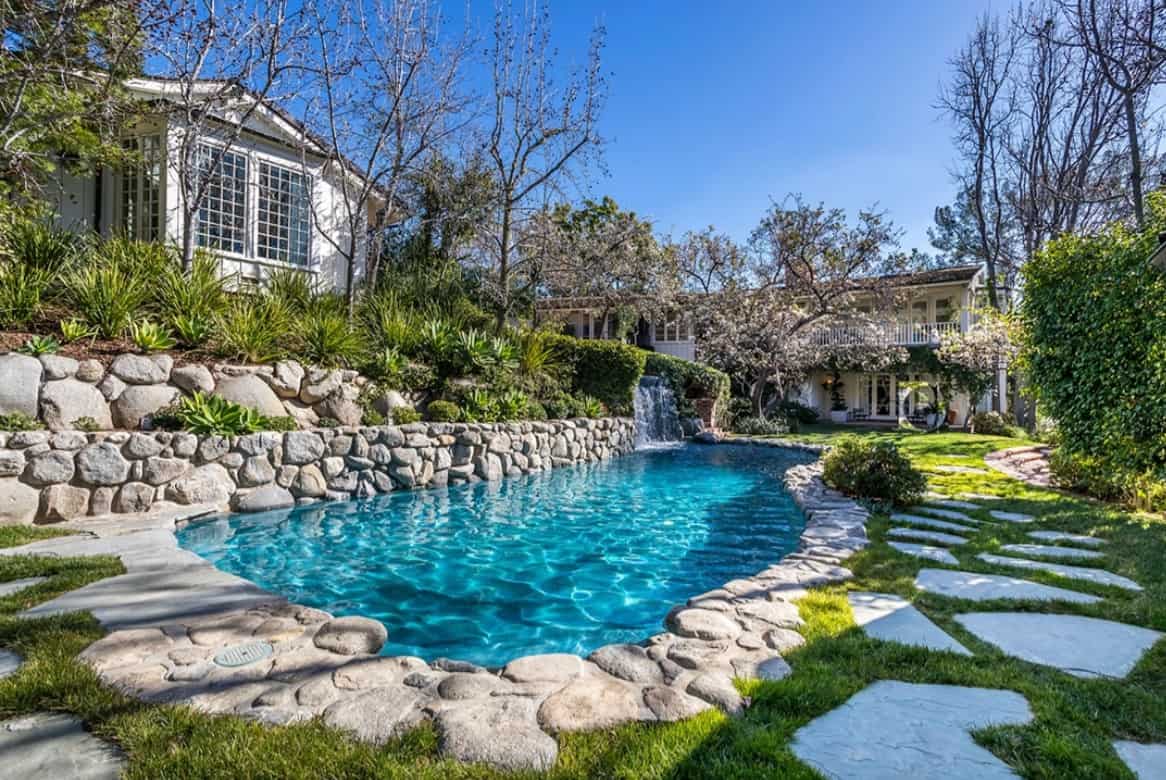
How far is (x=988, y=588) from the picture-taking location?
3.51 meters

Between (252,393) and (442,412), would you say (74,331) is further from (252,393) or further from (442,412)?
(442,412)

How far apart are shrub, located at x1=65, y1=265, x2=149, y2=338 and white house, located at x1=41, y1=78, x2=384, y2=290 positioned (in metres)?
3.09

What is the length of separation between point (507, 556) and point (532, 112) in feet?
36.7

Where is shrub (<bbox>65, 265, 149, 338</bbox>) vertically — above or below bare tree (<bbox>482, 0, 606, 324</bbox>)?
below

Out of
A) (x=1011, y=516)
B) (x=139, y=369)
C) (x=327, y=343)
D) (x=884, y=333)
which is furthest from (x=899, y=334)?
(x=139, y=369)

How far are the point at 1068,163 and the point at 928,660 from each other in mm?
19143

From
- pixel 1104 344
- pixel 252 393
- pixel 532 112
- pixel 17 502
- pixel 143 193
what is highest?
pixel 532 112

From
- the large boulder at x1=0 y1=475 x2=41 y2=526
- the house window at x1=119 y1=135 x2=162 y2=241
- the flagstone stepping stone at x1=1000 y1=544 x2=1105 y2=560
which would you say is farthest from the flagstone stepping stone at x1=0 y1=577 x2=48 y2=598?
the house window at x1=119 y1=135 x2=162 y2=241

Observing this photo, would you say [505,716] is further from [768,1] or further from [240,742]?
[768,1]

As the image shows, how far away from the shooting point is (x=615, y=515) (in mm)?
6629

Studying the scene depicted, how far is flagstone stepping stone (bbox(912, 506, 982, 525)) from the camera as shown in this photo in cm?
556

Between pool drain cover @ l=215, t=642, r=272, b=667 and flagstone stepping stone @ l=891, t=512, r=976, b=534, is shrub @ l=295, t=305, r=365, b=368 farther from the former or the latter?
flagstone stepping stone @ l=891, t=512, r=976, b=534

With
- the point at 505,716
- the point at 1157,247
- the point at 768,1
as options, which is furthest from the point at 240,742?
the point at 768,1

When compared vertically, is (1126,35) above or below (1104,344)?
above
